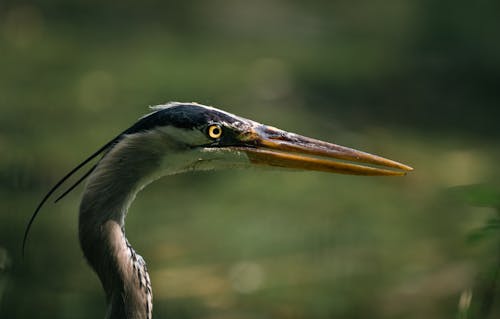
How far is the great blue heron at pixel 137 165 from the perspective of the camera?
2904 mm

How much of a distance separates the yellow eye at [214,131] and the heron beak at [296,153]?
10 cm

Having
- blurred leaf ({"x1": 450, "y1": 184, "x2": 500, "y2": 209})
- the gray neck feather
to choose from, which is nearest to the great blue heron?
the gray neck feather

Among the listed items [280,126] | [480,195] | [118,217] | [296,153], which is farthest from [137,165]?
[280,126]

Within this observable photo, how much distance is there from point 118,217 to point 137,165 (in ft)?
0.55

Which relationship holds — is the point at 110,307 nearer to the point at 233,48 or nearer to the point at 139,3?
the point at 233,48

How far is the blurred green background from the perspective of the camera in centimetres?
495

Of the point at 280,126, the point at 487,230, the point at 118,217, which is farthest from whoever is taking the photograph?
the point at 280,126

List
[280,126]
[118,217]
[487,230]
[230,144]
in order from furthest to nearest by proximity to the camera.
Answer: [280,126]
[230,144]
[118,217]
[487,230]

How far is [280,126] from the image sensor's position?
672 centimetres

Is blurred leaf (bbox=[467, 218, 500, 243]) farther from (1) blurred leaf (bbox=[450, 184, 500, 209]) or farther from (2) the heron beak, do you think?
(2) the heron beak

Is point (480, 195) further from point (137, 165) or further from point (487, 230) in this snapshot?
point (137, 165)

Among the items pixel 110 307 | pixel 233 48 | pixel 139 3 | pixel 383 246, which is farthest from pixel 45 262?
pixel 139 3

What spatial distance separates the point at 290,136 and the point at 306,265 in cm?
224

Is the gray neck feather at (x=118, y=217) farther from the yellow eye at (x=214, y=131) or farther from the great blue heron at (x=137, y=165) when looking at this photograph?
the yellow eye at (x=214, y=131)
